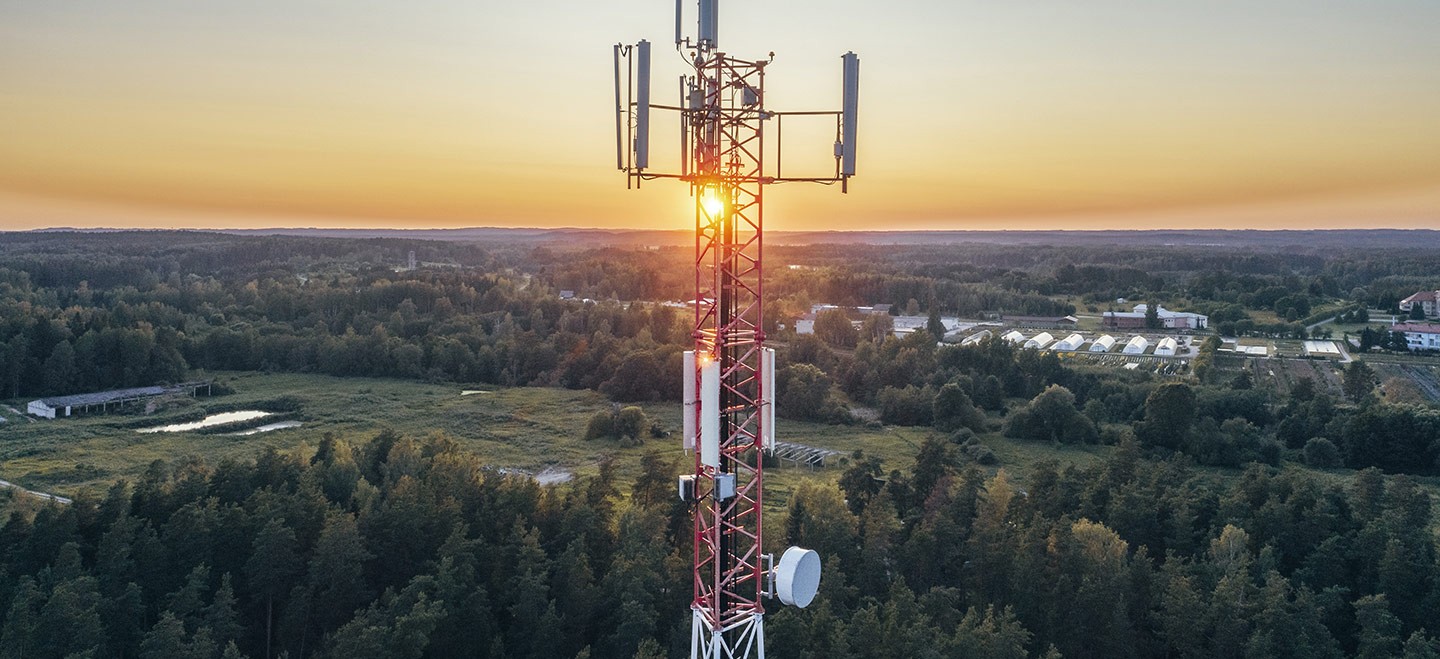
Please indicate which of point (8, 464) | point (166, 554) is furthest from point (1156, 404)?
point (8, 464)

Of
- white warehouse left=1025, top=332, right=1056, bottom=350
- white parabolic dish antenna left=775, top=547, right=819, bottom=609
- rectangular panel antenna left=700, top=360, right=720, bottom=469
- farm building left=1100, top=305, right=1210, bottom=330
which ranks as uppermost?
rectangular panel antenna left=700, top=360, right=720, bottom=469

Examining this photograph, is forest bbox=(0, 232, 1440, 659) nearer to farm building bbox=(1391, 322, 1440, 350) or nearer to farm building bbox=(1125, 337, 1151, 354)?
farm building bbox=(1125, 337, 1151, 354)

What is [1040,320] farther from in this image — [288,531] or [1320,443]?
[288,531]

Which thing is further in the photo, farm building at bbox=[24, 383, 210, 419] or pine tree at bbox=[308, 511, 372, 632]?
farm building at bbox=[24, 383, 210, 419]

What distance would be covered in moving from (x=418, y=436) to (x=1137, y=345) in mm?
64593

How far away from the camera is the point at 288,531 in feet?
79.4

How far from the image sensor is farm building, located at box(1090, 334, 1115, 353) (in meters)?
82.4

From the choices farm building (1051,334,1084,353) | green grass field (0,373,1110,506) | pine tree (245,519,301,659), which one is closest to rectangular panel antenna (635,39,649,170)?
pine tree (245,519,301,659)

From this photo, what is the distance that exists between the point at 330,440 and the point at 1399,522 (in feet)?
126

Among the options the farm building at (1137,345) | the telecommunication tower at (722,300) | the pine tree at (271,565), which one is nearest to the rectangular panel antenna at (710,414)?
the telecommunication tower at (722,300)

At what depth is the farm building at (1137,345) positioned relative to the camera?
3204 inches

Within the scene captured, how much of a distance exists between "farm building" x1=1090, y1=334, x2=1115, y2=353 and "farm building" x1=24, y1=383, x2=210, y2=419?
2911 inches

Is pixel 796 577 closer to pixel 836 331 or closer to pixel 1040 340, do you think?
pixel 836 331

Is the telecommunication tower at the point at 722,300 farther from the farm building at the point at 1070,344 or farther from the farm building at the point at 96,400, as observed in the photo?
the farm building at the point at 1070,344
